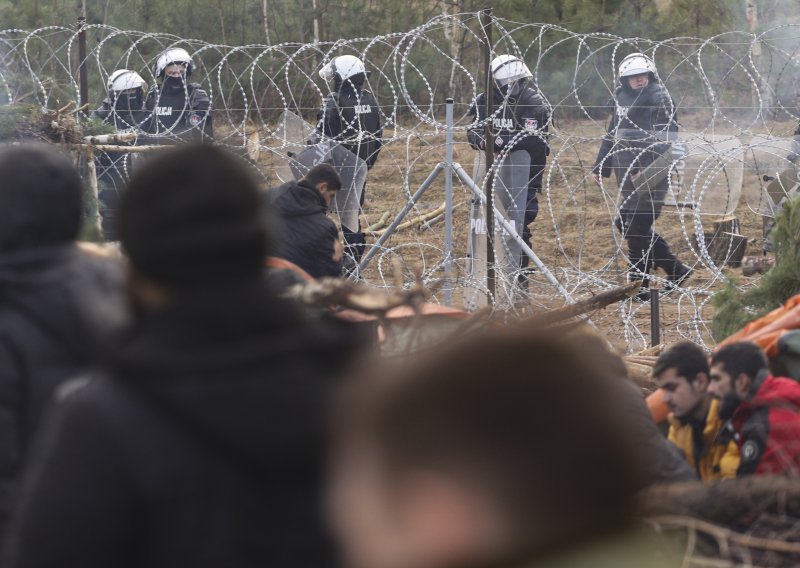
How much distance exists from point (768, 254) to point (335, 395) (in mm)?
9136

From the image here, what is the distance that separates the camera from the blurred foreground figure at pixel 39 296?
2.14 metres

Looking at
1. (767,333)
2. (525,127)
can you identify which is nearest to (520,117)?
(525,127)

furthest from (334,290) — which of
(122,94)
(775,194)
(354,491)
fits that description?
(122,94)

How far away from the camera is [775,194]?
962 cm

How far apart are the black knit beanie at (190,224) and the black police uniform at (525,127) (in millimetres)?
6483

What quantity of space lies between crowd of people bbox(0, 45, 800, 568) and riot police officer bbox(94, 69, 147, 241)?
698 cm

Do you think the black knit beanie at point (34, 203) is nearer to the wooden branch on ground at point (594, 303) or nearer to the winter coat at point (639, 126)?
the wooden branch on ground at point (594, 303)

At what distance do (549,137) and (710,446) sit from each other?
753 cm

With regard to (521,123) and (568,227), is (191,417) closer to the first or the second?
(521,123)

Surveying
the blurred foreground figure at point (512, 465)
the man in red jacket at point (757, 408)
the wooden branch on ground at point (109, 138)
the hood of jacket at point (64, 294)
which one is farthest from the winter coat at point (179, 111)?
the blurred foreground figure at point (512, 465)

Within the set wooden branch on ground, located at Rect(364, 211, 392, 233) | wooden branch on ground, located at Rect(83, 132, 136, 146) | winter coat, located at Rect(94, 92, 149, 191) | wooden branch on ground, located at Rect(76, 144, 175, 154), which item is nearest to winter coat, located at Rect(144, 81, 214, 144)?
winter coat, located at Rect(94, 92, 149, 191)

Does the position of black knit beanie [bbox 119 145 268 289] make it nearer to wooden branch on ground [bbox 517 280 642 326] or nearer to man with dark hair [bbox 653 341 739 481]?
wooden branch on ground [bbox 517 280 642 326]

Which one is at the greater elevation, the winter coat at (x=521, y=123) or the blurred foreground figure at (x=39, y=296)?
the blurred foreground figure at (x=39, y=296)

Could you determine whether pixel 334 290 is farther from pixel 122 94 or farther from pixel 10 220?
pixel 122 94
